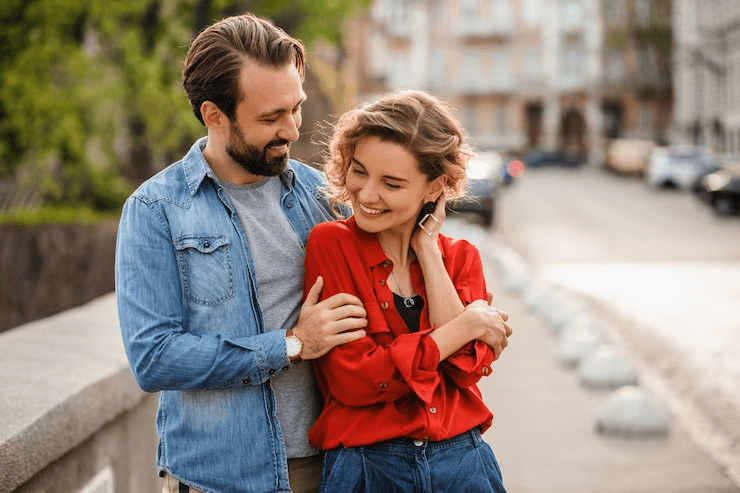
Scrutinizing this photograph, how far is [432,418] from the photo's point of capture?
2.18m

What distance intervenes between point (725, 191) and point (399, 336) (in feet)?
74.0

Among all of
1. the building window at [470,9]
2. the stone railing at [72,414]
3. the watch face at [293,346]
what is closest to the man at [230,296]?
the watch face at [293,346]

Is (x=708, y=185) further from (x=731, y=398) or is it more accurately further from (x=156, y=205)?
(x=156, y=205)

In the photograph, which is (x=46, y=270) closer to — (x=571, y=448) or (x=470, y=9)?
(x=571, y=448)

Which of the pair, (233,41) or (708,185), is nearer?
(233,41)

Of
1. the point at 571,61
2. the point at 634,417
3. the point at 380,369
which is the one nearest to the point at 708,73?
the point at 571,61

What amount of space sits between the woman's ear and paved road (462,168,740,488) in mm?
3485

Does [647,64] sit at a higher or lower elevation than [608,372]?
lower

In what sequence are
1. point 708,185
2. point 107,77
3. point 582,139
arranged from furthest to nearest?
point 582,139, point 708,185, point 107,77

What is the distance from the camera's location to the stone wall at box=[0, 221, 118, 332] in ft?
26.3

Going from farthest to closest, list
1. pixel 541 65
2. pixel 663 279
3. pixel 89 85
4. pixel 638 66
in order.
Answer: pixel 541 65 → pixel 638 66 → pixel 663 279 → pixel 89 85

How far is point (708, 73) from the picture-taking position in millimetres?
48000

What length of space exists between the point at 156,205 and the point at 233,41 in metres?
0.45

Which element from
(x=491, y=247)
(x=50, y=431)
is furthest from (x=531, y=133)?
(x=50, y=431)
